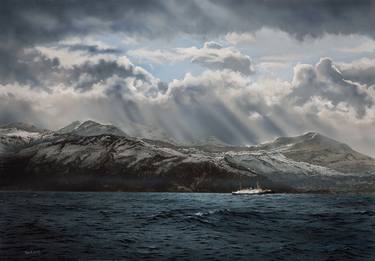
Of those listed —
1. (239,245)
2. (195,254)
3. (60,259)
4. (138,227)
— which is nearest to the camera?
(60,259)

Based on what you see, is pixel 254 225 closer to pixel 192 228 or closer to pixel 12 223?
pixel 192 228

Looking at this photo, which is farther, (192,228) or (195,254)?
(192,228)

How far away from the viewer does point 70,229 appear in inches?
3145

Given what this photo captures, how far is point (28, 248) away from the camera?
58500mm

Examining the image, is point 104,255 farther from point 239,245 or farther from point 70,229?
point 70,229

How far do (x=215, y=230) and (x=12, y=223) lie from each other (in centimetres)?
4030

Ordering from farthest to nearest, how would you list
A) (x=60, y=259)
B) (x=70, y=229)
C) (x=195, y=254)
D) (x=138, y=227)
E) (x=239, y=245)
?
(x=138, y=227), (x=70, y=229), (x=239, y=245), (x=195, y=254), (x=60, y=259)

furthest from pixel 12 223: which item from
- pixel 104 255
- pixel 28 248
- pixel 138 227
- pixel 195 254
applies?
pixel 195 254
